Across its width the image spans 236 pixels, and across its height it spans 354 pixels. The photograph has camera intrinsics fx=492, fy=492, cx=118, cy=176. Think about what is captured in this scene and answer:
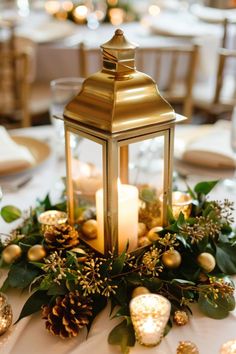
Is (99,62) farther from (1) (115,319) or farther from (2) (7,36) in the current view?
(1) (115,319)

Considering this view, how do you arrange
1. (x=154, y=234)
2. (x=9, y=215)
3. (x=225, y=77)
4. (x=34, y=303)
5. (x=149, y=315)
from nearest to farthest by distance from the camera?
(x=149, y=315), (x=34, y=303), (x=154, y=234), (x=9, y=215), (x=225, y=77)

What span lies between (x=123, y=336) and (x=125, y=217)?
21 centimetres

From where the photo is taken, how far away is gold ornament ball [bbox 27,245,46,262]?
0.83 meters

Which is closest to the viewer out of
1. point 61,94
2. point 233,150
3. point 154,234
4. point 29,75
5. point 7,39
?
point 154,234

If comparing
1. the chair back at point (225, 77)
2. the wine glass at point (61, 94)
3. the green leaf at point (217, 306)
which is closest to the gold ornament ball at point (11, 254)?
the green leaf at point (217, 306)

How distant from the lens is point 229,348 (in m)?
0.67

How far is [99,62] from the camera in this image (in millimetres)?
2652

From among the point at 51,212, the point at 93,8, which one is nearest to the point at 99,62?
the point at 93,8

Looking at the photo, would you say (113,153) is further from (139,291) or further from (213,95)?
(213,95)

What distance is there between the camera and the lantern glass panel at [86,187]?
0.87m

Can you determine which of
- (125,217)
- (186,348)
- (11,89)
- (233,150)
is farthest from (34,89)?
(186,348)

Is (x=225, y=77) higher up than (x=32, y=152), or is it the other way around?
(x=32, y=152)

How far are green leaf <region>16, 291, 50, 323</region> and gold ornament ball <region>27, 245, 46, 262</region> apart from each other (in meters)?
0.08

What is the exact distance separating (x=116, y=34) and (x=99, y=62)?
191cm
